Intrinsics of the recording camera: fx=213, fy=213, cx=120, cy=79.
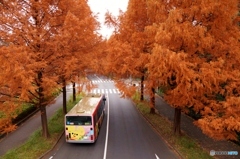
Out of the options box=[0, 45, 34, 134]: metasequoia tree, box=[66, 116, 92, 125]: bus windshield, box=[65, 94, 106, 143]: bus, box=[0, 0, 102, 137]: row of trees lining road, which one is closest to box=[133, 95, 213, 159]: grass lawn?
box=[65, 94, 106, 143]: bus

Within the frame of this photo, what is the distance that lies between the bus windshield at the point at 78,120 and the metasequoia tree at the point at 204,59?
5530 millimetres

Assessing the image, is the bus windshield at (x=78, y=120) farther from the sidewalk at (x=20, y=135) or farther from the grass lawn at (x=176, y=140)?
the grass lawn at (x=176, y=140)

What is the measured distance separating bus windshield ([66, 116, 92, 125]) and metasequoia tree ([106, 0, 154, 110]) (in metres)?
4.11

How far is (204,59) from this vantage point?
1195 cm

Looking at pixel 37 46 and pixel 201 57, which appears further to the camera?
pixel 37 46

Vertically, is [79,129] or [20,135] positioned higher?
[79,129]

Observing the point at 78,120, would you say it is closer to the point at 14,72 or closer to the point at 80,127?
the point at 80,127

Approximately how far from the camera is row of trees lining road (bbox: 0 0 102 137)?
10781 millimetres

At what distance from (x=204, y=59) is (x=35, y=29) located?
9582 millimetres

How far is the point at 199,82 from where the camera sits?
1048 centimetres

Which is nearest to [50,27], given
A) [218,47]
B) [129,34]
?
[129,34]

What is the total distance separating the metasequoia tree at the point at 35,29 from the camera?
1186cm

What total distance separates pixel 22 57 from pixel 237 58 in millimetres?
11124

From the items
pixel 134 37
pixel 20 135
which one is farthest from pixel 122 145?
pixel 20 135
